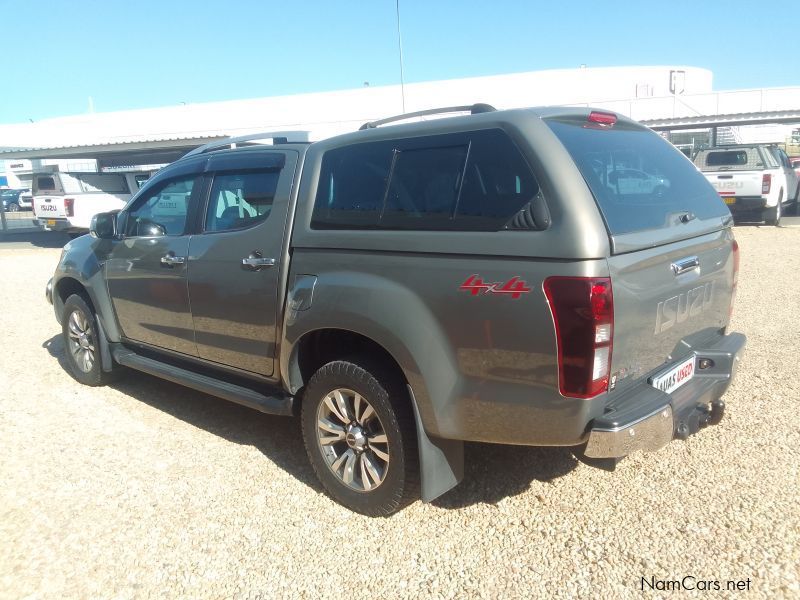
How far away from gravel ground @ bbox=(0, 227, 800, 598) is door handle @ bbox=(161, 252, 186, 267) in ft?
3.88

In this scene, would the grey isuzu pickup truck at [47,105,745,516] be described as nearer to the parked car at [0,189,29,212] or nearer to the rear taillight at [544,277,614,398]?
the rear taillight at [544,277,614,398]

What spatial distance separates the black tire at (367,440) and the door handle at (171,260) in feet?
4.31

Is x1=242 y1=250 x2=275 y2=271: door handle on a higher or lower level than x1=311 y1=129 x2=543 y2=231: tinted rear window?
lower

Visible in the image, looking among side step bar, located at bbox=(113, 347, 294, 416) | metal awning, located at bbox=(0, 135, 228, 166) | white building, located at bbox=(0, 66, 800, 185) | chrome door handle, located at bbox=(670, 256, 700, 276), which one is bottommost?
side step bar, located at bbox=(113, 347, 294, 416)

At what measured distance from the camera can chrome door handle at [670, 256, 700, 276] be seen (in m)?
2.85

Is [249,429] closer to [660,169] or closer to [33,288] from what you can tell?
[660,169]

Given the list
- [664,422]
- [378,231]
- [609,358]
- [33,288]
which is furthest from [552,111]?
[33,288]

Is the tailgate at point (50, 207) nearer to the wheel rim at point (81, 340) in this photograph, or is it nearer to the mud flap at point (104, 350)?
the wheel rim at point (81, 340)

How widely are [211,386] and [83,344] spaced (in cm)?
203

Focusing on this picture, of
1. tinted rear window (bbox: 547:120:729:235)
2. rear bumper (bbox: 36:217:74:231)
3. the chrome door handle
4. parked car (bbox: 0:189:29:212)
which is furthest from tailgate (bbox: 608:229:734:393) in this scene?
parked car (bbox: 0:189:29:212)

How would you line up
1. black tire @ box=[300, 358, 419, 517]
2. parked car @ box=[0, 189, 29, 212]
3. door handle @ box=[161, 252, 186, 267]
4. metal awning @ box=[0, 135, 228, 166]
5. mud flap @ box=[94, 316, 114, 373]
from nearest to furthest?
black tire @ box=[300, 358, 419, 517] < door handle @ box=[161, 252, 186, 267] < mud flap @ box=[94, 316, 114, 373] < metal awning @ box=[0, 135, 228, 166] < parked car @ box=[0, 189, 29, 212]

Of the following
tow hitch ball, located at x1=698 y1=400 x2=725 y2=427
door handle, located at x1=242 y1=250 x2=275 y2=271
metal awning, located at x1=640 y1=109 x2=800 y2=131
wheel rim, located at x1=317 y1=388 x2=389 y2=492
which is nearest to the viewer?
wheel rim, located at x1=317 y1=388 x2=389 y2=492

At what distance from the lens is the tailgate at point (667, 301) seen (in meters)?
2.54

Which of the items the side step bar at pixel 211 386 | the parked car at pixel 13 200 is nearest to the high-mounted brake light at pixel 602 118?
the side step bar at pixel 211 386
